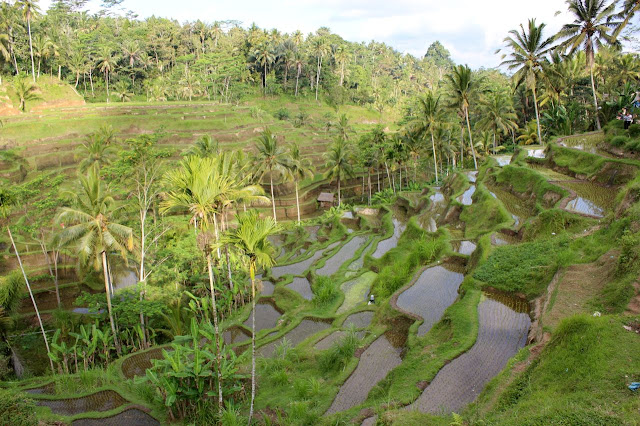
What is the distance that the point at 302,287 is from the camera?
75.6 ft

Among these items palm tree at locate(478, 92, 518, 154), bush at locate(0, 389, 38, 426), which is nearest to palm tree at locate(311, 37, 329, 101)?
palm tree at locate(478, 92, 518, 154)

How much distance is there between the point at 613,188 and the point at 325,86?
7489 cm

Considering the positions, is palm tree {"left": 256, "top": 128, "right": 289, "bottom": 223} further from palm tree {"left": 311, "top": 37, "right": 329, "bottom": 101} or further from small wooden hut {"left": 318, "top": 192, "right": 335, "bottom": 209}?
palm tree {"left": 311, "top": 37, "right": 329, "bottom": 101}

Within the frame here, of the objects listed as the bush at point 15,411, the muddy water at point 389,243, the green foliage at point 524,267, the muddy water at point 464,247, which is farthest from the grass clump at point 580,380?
the muddy water at point 389,243

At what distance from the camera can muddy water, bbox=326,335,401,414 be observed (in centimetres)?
1128

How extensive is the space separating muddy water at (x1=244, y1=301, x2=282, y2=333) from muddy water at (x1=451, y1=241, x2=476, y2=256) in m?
9.28

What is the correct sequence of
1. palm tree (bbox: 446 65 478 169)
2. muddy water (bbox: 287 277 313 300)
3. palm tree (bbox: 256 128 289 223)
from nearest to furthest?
muddy water (bbox: 287 277 313 300) < palm tree (bbox: 446 65 478 169) < palm tree (bbox: 256 128 289 223)

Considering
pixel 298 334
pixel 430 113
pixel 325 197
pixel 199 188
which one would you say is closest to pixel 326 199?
pixel 325 197

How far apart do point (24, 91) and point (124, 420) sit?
190 ft

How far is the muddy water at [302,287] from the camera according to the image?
2194cm

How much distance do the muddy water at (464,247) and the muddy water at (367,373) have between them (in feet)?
22.1

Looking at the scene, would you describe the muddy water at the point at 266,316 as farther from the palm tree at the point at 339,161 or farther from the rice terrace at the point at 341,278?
the palm tree at the point at 339,161

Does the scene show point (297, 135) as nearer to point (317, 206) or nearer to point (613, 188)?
point (317, 206)

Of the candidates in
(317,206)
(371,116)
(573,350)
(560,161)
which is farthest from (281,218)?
(371,116)
